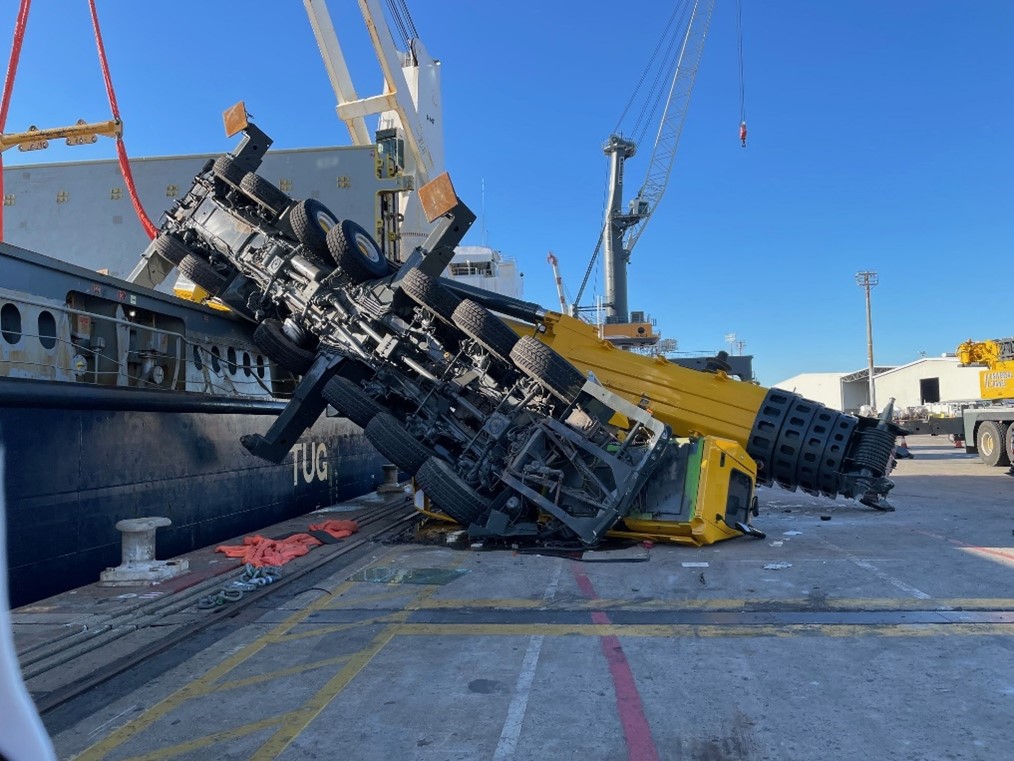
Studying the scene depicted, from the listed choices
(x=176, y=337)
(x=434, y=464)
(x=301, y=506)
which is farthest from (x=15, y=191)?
(x=434, y=464)

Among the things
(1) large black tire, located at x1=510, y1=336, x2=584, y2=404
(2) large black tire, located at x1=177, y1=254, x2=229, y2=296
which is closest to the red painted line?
(1) large black tire, located at x1=510, y1=336, x2=584, y2=404

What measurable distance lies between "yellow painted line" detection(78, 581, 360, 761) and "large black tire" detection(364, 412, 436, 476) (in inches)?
106

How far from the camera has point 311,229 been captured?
30.2ft

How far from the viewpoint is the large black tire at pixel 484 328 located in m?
8.32

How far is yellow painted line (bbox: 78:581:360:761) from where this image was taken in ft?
11.5

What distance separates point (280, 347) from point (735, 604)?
23.4ft

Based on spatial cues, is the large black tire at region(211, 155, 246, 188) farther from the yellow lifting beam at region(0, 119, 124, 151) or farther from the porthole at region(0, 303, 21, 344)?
the yellow lifting beam at region(0, 119, 124, 151)

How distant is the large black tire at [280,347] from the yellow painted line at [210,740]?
6864 mm

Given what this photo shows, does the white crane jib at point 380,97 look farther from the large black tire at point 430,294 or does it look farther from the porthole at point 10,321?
the porthole at point 10,321

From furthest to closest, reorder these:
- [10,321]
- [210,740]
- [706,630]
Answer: [10,321] → [706,630] → [210,740]

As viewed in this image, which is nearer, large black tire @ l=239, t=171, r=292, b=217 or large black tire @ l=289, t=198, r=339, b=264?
large black tire @ l=289, t=198, r=339, b=264

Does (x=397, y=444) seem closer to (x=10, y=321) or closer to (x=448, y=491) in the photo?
(x=448, y=491)

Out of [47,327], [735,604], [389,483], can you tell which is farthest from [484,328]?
[389,483]

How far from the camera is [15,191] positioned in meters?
15.1
